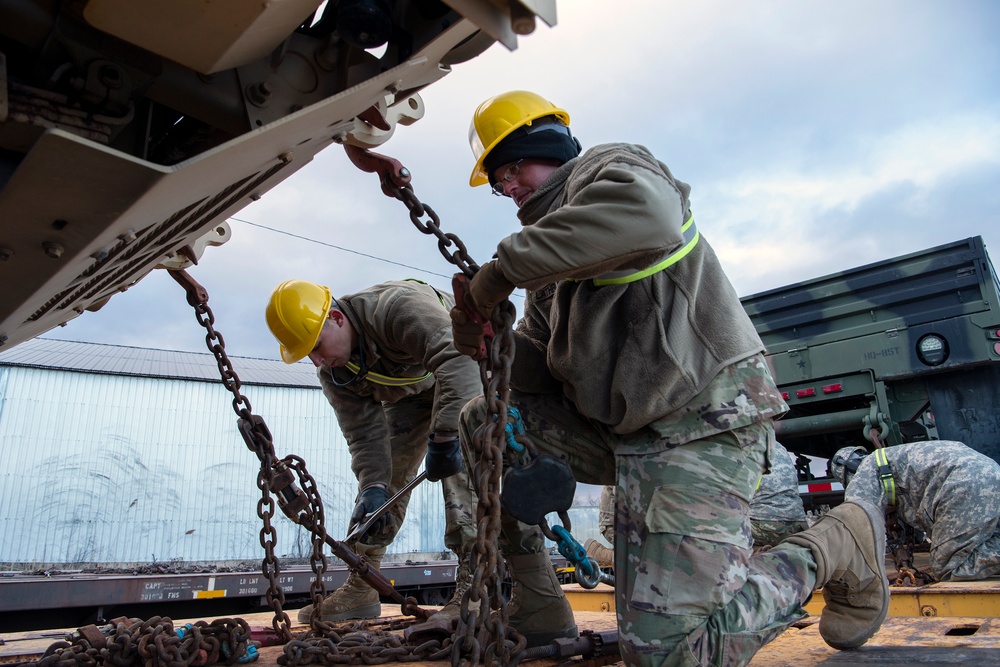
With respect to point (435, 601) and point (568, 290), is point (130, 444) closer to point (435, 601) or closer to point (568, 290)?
point (435, 601)

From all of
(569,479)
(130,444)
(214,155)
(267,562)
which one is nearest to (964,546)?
(569,479)

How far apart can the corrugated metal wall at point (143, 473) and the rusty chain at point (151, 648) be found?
38.1ft

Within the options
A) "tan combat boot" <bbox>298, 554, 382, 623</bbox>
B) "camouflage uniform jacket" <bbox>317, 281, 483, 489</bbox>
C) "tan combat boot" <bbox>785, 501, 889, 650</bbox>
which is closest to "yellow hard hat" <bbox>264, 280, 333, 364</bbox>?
"camouflage uniform jacket" <bbox>317, 281, 483, 489</bbox>

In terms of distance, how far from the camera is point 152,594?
19.4 ft

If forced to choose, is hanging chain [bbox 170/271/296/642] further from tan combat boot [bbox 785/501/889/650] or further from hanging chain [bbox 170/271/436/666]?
tan combat boot [bbox 785/501/889/650]

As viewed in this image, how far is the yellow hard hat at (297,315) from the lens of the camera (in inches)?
145

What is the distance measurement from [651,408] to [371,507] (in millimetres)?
2180

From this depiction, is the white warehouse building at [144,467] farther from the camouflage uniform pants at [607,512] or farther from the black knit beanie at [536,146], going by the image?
the black knit beanie at [536,146]

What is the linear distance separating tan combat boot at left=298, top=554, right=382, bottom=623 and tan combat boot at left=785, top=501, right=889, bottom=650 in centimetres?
233

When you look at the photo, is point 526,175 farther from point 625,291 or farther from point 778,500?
point 778,500

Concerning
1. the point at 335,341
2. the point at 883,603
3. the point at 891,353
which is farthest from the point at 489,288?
the point at 891,353

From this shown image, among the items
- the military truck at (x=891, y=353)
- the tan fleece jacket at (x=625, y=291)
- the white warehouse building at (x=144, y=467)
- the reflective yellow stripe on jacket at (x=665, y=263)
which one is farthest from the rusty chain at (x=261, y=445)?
the white warehouse building at (x=144, y=467)

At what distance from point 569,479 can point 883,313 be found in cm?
713

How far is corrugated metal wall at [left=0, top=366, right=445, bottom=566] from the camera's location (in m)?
12.4
